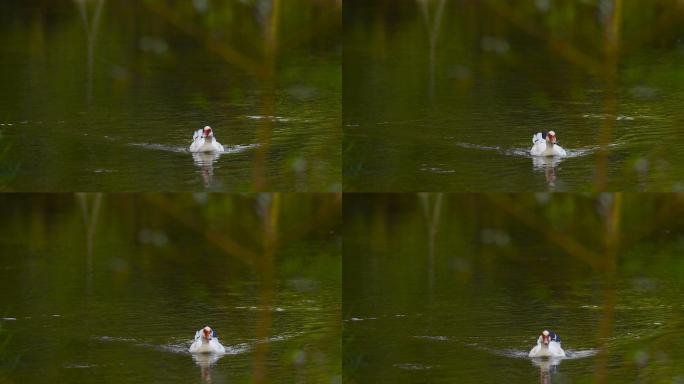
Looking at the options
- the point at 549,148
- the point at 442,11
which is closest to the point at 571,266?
the point at 549,148

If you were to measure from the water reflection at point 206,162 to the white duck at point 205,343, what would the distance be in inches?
76.2

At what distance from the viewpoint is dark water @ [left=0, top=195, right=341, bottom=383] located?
69.0 feet

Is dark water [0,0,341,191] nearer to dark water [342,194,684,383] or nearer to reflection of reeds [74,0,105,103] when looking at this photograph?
reflection of reeds [74,0,105,103]

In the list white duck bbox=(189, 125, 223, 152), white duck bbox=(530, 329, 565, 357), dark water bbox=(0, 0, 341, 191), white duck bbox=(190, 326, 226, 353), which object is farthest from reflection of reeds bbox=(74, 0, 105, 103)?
white duck bbox=(530, 329, 565, 357)

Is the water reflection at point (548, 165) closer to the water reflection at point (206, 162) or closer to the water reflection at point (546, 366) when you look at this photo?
the water reflection at point (546, 366)

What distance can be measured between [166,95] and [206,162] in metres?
3.37

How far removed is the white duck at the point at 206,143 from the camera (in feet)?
75.4

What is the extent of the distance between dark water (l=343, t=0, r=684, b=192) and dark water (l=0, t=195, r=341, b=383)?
2220mm

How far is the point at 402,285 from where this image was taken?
974 inches

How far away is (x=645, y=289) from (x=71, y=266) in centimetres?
833

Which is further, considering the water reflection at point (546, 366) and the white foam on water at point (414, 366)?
the white foam on water at point (414, 366)

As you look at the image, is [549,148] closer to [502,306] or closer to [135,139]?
[502,306]

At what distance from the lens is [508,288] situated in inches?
976

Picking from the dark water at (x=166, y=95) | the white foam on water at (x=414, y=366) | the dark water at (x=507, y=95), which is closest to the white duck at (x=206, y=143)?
the dark water at (x=166, y=95)
